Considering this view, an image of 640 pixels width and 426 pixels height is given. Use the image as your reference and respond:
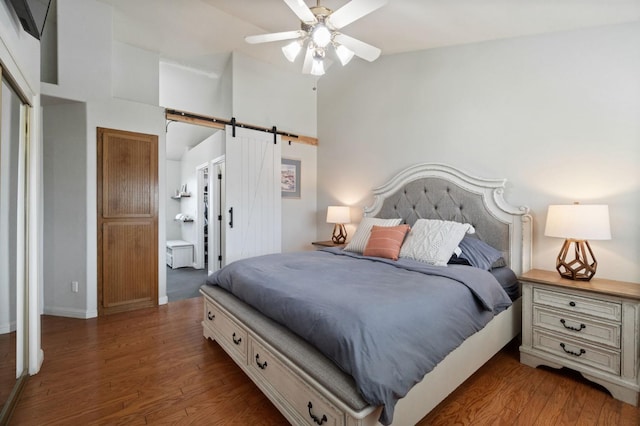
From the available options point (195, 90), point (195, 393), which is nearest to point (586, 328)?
point (195, 393)

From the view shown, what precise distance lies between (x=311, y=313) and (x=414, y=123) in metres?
2.82

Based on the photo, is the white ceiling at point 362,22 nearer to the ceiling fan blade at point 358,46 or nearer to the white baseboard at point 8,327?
the ceiling fan blade at point 358,46

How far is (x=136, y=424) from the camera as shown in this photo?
5.41 ft

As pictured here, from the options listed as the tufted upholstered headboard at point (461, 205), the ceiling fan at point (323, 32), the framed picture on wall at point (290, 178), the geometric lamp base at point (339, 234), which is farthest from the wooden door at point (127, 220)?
the tufted upholstered headboard at point (461, 205)

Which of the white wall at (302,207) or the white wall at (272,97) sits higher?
the white wall at (272,97)

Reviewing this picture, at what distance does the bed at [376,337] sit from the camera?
1284 millimetres

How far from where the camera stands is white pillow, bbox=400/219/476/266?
8.19ft

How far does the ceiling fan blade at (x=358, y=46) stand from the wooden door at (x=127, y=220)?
2.48 meters

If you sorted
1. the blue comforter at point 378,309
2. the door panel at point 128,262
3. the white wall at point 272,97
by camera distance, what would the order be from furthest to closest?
the white wall at point 272,97 → the door panel at point 128,262 → the blue comforter at point 378,309

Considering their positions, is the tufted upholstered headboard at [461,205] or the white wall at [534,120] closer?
the white wall at [534,120]

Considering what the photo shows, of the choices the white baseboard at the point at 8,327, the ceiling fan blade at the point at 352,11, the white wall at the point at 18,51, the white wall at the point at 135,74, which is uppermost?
the white wall at the point at 135,74

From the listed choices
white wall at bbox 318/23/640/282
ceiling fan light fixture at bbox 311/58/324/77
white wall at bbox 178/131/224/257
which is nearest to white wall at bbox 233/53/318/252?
white wall at bbox 178/131/224/257

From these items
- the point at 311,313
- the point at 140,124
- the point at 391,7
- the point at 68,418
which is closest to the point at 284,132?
the point at 140,124

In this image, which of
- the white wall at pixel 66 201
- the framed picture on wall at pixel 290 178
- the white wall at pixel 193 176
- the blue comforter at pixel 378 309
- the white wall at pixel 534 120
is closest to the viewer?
the blue comforter at pixel 378 309
